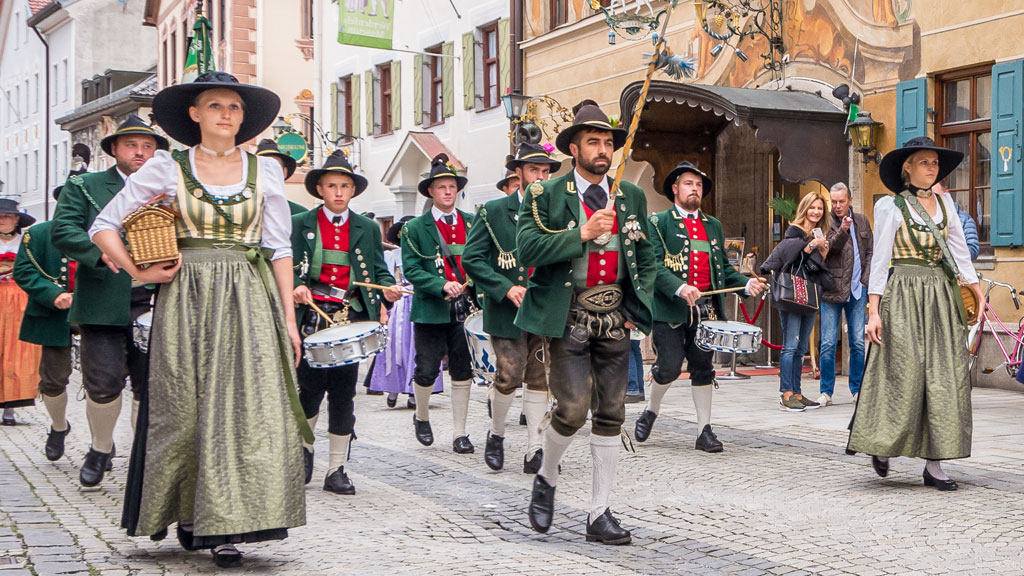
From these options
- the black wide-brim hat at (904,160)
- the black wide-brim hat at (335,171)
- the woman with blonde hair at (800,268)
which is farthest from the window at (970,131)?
the black wide-brim hat at (335,171)

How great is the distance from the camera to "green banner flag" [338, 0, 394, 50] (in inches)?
914

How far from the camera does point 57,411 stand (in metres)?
9.17

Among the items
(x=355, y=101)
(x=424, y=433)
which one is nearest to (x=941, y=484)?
(x=424, y=433)

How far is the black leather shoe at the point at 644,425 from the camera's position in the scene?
31.6 feet

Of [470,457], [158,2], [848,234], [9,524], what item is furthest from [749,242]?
[158,2]

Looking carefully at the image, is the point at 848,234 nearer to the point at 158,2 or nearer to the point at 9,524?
the point at 9,524

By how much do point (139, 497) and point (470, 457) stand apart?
3872 millimetres

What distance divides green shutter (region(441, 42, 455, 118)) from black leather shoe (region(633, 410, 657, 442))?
17284mm

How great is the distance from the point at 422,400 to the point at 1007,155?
6861 millimetres

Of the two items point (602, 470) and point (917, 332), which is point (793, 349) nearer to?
point (917, 332)

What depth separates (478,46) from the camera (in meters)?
25.1

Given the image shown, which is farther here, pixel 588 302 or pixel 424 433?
pixel 424 433

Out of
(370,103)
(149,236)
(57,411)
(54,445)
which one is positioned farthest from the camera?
A: (370,103)

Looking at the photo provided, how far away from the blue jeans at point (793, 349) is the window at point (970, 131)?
2.82 metres
